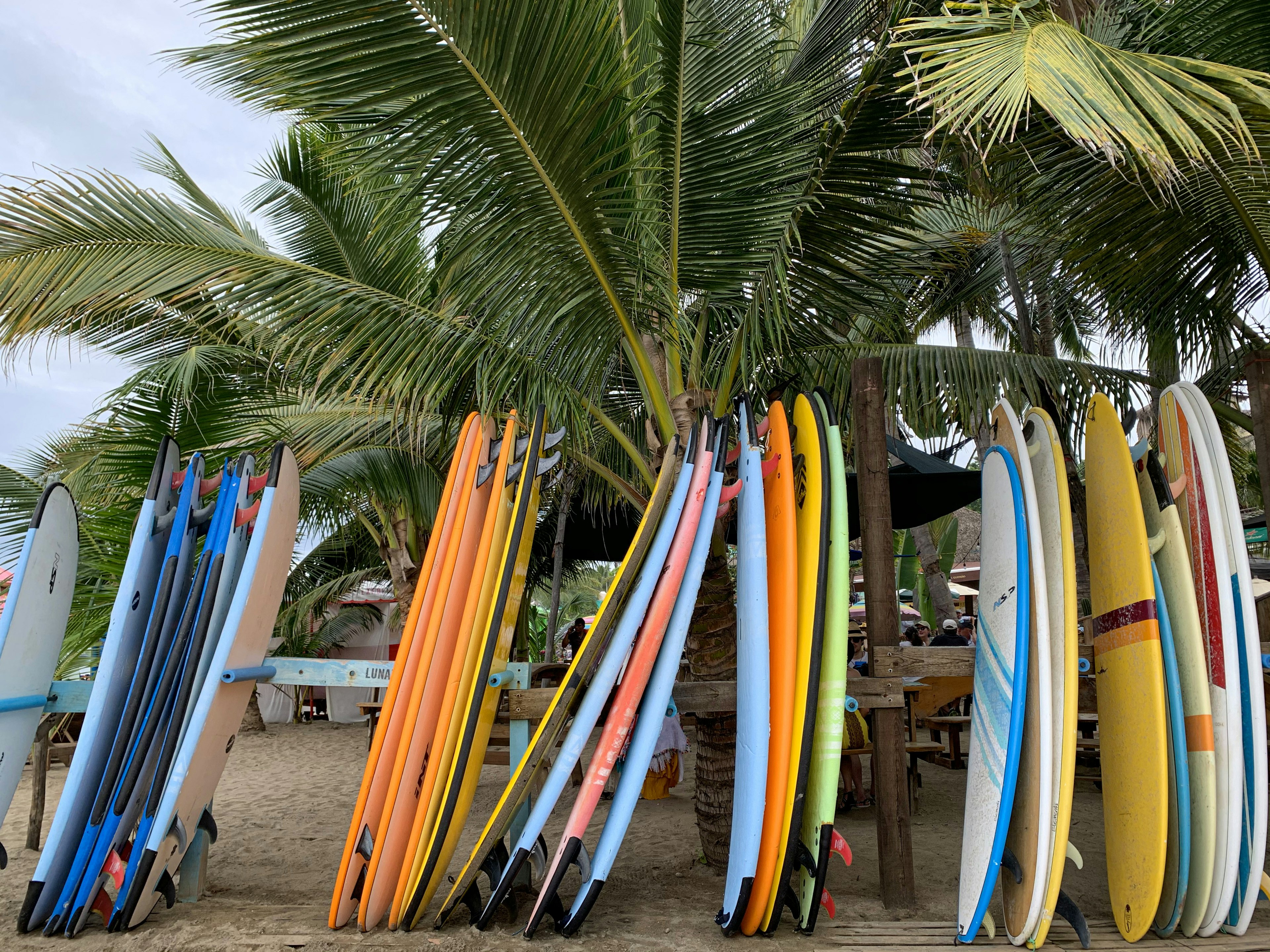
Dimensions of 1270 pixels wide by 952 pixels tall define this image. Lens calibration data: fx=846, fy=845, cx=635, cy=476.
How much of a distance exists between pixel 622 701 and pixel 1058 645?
1.37 m

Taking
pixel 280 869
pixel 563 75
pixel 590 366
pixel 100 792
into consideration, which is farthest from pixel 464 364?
pixel 280 869

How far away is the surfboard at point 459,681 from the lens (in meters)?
2.64

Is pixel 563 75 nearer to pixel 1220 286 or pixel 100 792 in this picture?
pixel 100 792

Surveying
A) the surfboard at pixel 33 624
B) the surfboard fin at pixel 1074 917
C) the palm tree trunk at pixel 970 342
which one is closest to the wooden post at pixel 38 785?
the surfboard at pixel 33 624

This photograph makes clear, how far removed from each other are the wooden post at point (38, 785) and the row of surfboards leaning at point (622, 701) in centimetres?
253

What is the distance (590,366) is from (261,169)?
3.03 m

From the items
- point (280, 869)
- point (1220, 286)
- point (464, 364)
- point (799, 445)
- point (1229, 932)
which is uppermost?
point (1220, 286)

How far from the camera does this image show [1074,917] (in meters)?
2.48

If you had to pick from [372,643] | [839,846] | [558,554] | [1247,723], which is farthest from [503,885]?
[372,643]

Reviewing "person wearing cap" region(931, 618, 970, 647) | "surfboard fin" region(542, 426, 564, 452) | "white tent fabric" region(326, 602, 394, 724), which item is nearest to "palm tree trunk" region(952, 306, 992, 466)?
"person wearing cap" region(931, 618, 970, 647)

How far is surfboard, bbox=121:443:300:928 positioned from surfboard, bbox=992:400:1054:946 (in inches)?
101

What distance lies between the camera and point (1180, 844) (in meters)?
2.50

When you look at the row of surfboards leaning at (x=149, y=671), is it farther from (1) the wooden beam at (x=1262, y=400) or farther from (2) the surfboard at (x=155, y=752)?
(1) the wooden beam at (x=1262, y=400)

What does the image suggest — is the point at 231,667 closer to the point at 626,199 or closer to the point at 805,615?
the point at 805,615
